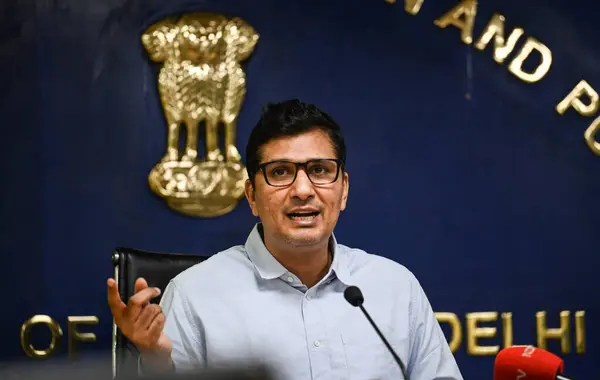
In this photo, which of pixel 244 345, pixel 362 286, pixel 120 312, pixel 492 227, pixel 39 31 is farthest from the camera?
pixel 492 227

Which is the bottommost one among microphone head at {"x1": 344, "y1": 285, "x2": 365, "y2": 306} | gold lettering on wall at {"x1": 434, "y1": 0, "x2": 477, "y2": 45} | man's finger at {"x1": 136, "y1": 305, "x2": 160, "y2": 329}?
man's finger at {"x1": 136, "y1": 305, "x2": 160, "y2": 329}

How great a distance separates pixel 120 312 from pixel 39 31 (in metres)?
1.55

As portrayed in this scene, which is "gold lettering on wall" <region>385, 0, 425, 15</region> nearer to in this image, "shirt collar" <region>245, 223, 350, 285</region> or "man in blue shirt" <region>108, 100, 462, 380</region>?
"man in blue shirt" <region>108, 100, 462, 380</region>

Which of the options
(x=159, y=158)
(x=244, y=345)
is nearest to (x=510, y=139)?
(x=159, y=158)

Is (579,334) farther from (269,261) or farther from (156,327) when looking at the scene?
(156,327)

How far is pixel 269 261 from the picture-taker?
2119mm

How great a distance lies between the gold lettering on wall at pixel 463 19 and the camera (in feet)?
9.92

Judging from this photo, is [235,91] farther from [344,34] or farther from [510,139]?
[510,139]

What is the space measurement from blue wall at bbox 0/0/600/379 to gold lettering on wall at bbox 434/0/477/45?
32 mm

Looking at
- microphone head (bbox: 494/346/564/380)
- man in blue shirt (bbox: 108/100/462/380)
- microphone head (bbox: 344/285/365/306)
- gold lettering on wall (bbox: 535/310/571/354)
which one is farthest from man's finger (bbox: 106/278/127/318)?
gold lettering on wall (bbox: 535/310/571/354)

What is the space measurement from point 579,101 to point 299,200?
4.98 ft

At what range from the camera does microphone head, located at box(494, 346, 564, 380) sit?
154 centimetres

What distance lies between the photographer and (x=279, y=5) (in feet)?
9.78

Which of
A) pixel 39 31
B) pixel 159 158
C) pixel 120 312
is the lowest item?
pixel 120 312
